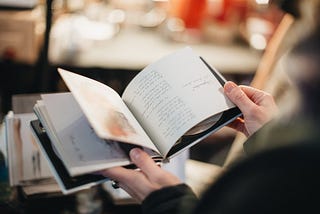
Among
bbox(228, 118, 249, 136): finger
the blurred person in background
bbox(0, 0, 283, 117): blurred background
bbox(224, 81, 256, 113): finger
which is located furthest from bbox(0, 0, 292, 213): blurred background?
the blurred person in background

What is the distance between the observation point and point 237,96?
113 cm

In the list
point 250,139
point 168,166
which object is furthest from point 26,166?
point 250,139

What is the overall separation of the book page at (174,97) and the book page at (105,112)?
29 millimetres

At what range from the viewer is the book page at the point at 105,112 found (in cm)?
91

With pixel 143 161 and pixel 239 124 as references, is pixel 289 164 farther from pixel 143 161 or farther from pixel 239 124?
pixel 239 124

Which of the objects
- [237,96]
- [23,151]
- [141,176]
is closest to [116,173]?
[141,176]

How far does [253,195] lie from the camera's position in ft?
2.02

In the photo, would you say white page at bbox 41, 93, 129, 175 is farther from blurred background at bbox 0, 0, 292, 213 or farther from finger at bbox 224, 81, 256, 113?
blurred background at bbox 0, 0, 292, 213

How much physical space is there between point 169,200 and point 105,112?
0.23 metres

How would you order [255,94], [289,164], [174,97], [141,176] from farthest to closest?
[255,94], [174,97], [141,176], [289,164]

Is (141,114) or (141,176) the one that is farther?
(141,114)

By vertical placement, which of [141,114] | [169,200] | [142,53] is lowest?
[169,200]

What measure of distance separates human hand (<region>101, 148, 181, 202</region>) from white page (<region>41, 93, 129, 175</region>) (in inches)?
0.7

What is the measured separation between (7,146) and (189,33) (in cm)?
156
